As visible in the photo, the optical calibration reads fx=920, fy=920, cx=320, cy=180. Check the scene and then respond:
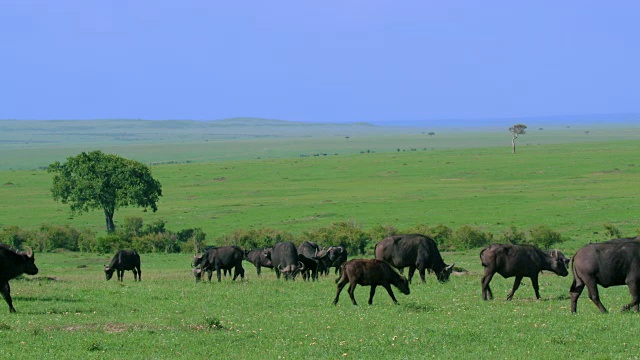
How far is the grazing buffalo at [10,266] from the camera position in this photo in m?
20.4

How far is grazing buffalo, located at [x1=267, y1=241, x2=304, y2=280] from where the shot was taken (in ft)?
98.2

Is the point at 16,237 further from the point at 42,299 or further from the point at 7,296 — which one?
the point at 7,296

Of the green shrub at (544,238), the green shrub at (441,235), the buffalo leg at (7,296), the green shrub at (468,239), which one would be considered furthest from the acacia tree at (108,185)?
the buffalo leg at (7,296)

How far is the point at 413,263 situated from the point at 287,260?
4977 millimetres

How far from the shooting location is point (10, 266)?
21203 mm

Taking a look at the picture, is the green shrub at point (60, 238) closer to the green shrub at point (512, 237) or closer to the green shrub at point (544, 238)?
the green shrub at point (512, 237)

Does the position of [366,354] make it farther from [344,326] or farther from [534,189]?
[534,189]

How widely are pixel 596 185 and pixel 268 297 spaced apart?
198 feet

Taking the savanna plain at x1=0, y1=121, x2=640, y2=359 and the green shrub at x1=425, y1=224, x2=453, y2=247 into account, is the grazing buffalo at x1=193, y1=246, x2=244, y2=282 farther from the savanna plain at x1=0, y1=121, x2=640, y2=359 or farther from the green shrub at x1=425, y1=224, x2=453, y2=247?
the green shrub at x1=425, y1=224, x2=453, y2=247

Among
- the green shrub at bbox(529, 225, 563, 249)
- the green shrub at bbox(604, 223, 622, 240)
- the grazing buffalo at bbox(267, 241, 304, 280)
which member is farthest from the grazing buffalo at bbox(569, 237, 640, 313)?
the green shrub at bbox(604, 223, 622, 240)

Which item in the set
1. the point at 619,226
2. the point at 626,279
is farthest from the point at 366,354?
the point at 619,226

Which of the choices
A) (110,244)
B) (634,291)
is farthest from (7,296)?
(110,244)

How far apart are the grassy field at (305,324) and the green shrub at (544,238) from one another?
62.3 feet

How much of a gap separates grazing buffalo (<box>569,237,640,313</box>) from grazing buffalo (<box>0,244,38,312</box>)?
12.5 metres
